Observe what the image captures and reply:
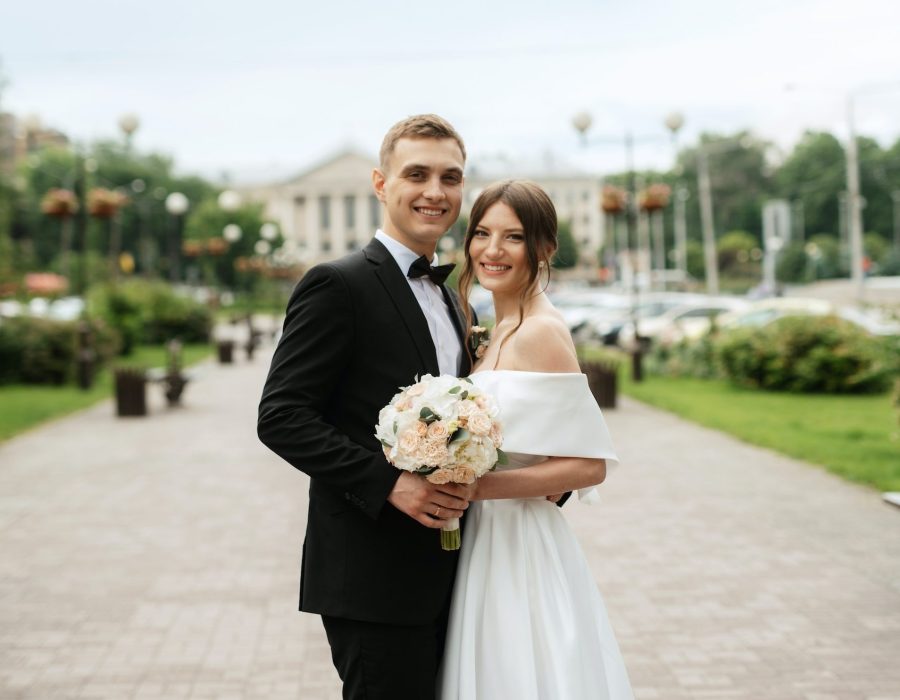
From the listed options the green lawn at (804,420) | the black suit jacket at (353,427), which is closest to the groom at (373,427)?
the black suit jacket at (353,427)

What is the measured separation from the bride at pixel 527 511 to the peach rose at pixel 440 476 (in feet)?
1.05

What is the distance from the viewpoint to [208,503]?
31.5 feet

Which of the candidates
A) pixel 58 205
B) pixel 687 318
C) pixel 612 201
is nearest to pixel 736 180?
pixel 687 318

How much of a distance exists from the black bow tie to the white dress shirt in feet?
0.05

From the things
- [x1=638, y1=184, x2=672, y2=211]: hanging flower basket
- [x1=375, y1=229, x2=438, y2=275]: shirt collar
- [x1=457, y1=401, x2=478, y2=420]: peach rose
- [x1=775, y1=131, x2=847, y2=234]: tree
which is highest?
[x1=775, y1=131, x2=847, y2=234]: tree

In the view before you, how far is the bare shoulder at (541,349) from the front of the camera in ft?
9.13

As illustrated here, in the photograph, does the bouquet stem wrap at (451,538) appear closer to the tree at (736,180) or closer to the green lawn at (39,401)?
the green lawn at (39,401)

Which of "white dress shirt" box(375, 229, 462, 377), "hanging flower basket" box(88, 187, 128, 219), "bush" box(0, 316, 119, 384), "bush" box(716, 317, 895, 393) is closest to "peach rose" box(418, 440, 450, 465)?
"white dress shirt" box(375, 229, 462, 377)

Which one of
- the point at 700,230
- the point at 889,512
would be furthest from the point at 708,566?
the point at 700,230

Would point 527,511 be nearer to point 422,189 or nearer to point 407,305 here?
point 407,305

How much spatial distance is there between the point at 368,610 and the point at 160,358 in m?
29.3

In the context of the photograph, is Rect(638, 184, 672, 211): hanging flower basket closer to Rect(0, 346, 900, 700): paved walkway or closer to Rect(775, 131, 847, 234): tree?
Rect(0, 346, 900, 700): paved walkway

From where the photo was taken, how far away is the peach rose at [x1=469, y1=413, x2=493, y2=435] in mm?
2352

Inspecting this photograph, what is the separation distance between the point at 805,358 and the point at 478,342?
16680mm
